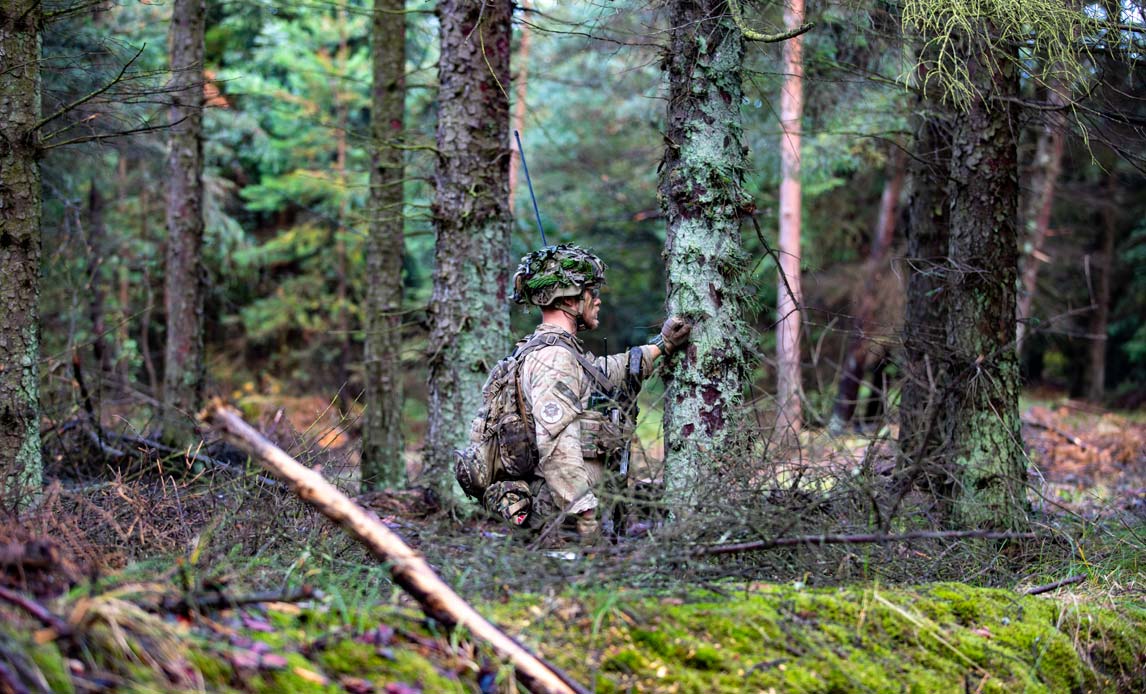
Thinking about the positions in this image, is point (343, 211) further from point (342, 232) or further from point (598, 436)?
point (598, 436)

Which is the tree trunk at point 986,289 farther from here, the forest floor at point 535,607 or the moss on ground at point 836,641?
the moss on ground at point 836,641

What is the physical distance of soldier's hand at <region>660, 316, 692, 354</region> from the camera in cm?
555

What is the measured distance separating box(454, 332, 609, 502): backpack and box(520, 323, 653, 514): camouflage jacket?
0.07m

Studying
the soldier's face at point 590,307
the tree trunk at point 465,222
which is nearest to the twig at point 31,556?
the soldier's face at point 590,307

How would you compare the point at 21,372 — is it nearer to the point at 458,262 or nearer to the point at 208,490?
the point at 208,490

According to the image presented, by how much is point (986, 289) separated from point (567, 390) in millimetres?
3299

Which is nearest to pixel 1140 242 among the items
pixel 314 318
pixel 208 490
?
pixel 314 318

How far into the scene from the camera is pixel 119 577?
338 cm

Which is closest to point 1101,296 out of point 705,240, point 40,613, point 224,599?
point 705,240

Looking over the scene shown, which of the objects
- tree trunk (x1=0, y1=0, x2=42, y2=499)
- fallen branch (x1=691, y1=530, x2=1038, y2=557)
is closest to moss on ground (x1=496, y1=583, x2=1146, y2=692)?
fallen branch (x1=691, y1=530, x2=1038, y2=557)

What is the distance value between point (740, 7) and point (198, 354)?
7.83m

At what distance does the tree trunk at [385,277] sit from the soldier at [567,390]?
16.7 ft

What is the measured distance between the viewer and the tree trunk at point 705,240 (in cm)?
555

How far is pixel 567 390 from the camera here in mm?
5270
